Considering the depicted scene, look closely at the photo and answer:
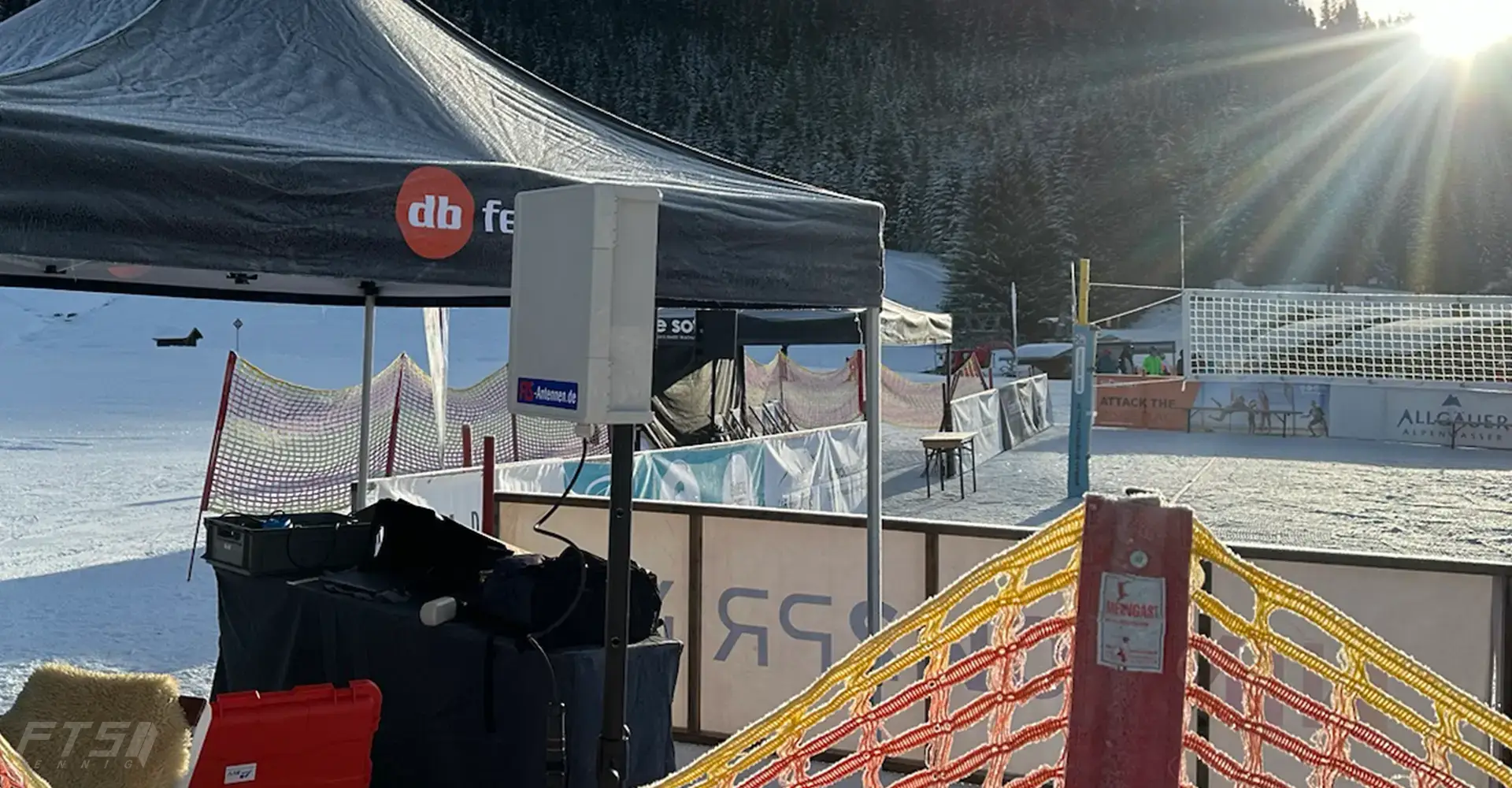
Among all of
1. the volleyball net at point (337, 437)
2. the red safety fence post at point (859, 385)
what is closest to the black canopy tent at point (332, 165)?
the volleyball net at point (337, 437)

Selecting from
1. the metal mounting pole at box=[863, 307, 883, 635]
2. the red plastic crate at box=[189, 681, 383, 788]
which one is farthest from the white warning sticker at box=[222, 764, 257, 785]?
the metal mounting pole at box=[863, 307, 883, 635]

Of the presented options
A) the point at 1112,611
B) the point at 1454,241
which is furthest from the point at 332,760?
the point at 1454,241

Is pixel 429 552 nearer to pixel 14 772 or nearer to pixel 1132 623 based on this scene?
pixel 14 772

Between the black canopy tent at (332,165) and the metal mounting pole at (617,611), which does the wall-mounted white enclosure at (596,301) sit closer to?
the metal mounting pole at (617,611)

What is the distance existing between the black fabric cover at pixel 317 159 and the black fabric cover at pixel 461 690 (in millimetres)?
1234

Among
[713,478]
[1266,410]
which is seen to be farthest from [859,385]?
[1266,410]

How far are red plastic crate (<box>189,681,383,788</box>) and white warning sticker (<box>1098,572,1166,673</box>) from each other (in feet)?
9.21

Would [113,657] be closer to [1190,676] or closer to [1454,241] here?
[1190,676]

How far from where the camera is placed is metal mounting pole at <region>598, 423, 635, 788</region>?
9.68 feet

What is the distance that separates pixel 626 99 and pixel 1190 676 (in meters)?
Answer: 84.7

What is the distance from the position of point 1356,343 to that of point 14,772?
31669mm

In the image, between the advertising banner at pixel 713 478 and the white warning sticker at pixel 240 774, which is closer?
the white warning sticker at pixel 240 774

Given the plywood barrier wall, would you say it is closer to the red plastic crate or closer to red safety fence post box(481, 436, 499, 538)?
red safety fence post box(481, 436, 499, 538)

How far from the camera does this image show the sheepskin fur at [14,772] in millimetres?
1760
